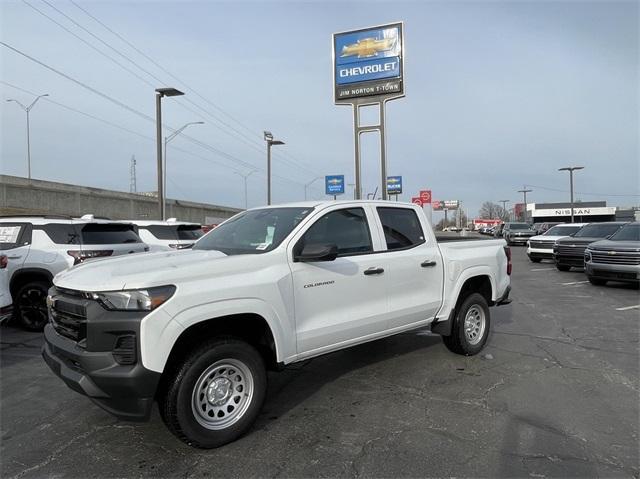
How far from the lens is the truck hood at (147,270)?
3.31 m

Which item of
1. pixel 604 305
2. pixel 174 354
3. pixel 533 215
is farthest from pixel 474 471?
pixel 533 215

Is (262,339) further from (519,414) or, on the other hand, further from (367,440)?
(519,414)

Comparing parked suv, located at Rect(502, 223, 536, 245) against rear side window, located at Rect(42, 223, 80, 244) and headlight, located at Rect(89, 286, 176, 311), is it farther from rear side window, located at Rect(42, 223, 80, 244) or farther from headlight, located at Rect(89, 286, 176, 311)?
headlight, located at Rect(89, 286, 176, 311)

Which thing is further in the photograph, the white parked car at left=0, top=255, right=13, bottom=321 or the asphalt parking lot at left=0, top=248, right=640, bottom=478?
the white parked car at left=0, top=255, right=13, bottom=321

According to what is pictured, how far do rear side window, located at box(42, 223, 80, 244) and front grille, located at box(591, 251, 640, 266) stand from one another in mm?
11875

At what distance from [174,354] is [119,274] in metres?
0.70

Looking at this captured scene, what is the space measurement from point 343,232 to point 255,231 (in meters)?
0.86

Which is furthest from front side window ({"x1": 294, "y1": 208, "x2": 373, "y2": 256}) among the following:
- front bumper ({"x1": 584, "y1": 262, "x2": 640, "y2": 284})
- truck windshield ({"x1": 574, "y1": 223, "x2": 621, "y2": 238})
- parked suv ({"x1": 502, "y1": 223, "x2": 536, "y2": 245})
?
parked suv ({"x1": 502, "y1": 223, "x2": 536, "y2": 245})

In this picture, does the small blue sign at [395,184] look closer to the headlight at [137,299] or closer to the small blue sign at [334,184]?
the small blue sign at [334,184]

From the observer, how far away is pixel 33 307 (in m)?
7.74

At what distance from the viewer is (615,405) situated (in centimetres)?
439

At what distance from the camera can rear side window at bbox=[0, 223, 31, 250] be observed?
788cm

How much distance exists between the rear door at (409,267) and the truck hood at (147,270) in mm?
1721

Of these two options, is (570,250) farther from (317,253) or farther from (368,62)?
(317,253)
